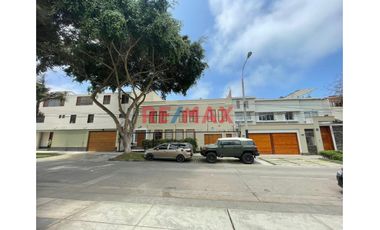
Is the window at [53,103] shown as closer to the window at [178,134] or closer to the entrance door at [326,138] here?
the window at [178,134]

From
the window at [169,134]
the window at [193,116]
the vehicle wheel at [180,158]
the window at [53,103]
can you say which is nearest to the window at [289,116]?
the window at [193,116]

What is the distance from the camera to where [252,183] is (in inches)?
280

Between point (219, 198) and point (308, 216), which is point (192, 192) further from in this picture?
point (308, 216)

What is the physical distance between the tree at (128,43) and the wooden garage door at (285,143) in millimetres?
11528

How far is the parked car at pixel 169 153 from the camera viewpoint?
13516mm

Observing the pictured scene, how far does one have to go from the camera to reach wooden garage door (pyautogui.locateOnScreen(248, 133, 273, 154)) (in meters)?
19.2

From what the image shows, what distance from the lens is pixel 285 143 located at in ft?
63.0

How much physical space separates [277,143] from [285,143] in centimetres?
84

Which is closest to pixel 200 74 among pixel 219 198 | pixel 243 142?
pixel 243 142

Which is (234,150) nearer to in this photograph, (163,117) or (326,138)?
(163,117)

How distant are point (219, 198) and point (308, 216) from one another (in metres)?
2.22

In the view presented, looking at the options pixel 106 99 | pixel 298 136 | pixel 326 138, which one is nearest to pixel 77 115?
pixel 106 99
